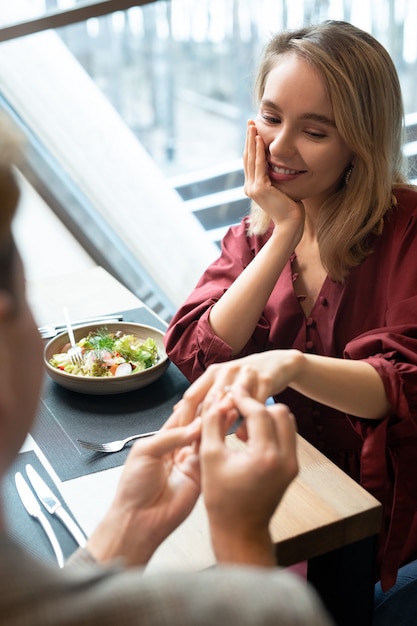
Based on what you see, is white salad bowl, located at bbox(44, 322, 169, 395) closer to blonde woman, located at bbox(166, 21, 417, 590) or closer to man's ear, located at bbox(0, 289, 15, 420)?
blonde woman, located at bbox(166, 21, 417, 590)

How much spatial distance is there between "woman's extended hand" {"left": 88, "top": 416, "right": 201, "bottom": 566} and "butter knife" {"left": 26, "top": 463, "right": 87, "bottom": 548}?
18 cm

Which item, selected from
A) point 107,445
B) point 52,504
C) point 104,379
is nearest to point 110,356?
point 104,379

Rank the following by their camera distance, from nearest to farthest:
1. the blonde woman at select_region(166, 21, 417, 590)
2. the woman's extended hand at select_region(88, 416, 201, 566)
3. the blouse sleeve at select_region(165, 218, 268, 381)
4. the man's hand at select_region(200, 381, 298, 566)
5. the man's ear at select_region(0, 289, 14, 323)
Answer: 1. the man's ear at select_region(0, 289, 14, 323)
2. the man's hand at select_region(200, 381, 298, 566)
3. the woman's extended hand at select_region(88, 416, 201, 566)
4. the blonde woman at select_region(166, 21, 417, 590)
5. the blouse sleeve at select_region(165, 218, 268, 381)

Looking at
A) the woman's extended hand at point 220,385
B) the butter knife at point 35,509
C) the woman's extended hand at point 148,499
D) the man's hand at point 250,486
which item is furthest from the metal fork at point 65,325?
the man's hand at point 250,486

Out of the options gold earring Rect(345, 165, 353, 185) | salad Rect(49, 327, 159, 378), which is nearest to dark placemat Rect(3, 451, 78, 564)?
salad Rect(49, 327, 159, 378)

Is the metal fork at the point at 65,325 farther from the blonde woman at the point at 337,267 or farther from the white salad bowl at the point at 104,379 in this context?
the blonde woman at the point at 337,267

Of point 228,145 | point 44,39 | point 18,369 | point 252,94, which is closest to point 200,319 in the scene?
point 252,94

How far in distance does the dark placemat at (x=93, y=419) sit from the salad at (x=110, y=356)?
0.14 ft

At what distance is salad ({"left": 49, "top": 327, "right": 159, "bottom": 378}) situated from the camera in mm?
1679

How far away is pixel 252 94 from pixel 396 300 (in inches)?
24.2

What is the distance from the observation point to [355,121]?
1632mm

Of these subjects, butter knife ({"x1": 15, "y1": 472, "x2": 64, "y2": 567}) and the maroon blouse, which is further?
the maroon blouse

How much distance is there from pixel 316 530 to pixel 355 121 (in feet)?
2.73

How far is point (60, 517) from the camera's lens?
1.27m
